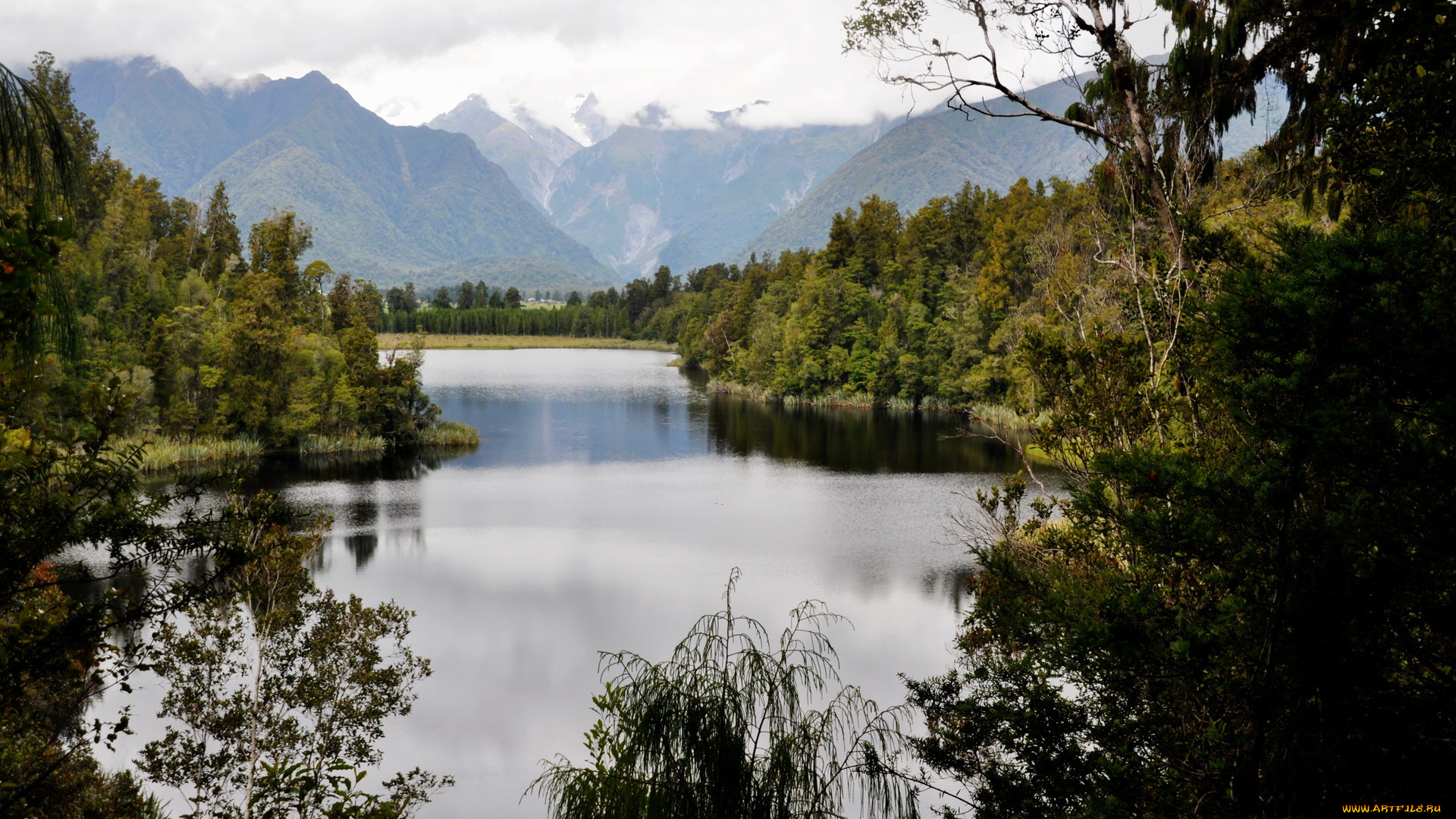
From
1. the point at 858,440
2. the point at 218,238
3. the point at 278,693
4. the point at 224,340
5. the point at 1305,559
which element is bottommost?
the point at 858,440

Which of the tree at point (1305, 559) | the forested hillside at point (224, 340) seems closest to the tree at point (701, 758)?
the tree at point (1305, 559)

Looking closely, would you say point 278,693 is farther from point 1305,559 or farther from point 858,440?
point 858,440

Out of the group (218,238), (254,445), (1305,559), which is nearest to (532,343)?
(218,238)

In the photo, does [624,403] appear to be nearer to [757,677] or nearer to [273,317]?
[273,317]

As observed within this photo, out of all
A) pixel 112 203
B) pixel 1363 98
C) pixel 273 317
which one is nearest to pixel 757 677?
pixel 1363 98

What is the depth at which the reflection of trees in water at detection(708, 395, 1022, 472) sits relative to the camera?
31.7m

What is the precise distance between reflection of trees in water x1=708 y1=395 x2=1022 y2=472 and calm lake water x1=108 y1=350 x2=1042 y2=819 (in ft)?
0.72

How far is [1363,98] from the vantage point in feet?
15.6

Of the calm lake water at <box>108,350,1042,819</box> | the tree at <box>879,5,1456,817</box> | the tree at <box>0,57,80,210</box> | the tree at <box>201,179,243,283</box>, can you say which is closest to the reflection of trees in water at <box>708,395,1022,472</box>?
the calm lake water at <box>108,350,1042,819</box>

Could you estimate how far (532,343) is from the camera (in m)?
113

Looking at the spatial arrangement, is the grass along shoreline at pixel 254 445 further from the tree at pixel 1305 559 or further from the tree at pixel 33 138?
the tree at pixel 1305 559

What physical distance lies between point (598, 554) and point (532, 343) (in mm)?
96201

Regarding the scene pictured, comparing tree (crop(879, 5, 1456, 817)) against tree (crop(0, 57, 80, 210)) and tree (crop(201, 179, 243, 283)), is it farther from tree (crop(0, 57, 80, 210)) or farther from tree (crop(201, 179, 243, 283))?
tree (crop(201, 179, 243, 283))

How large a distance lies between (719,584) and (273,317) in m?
23.3
